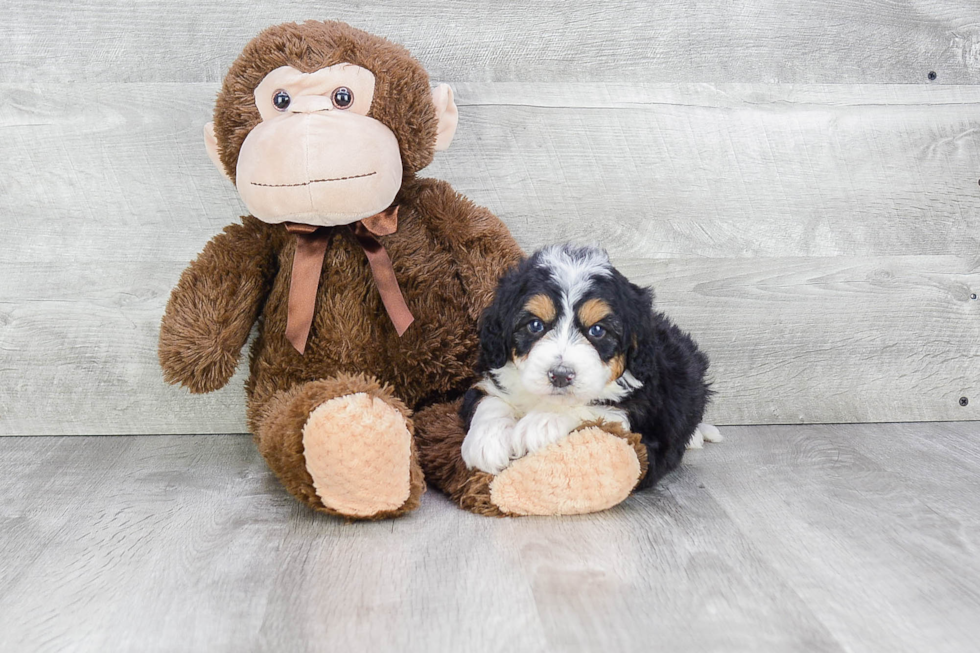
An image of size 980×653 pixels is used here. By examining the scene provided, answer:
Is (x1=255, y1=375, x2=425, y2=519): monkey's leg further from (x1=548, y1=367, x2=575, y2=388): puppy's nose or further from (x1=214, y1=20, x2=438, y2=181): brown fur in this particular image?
(x1=214, y1=20, x2=438, y2=181): brown fur

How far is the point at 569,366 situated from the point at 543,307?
0.12 metres

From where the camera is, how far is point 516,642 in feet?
3.65

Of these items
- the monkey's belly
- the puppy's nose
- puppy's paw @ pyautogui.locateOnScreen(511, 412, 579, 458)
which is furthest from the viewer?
the monkey's belly

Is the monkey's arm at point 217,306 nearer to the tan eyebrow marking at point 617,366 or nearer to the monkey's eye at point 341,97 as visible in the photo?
the monkey's eye at point 341,97

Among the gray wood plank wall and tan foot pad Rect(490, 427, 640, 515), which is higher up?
the gray wood plank wall

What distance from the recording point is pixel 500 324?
5.03ft

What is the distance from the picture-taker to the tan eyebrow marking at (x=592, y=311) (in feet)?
4.79

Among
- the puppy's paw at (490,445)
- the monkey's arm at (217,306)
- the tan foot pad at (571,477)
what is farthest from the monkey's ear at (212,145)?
the tan foot pad at (571,477)

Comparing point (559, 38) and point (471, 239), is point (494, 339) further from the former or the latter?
point (559, 38)

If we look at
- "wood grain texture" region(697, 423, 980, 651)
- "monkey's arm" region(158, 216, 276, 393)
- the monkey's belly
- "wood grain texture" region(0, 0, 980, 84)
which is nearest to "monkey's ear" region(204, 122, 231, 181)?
"monkey's arm" region(158, 216, 276, 393)

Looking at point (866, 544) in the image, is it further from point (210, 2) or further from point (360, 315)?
point (210, 2)

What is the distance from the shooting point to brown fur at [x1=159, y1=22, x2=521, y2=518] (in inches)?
64.6

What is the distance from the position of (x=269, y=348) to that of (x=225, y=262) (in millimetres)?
190

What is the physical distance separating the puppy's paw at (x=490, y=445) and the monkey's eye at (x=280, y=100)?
675 mm
